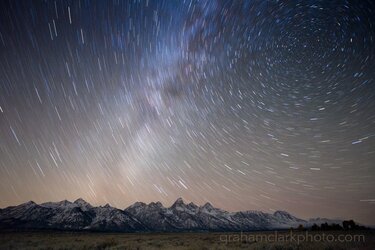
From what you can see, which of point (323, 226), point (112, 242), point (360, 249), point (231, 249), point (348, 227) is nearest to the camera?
point (360, 249)

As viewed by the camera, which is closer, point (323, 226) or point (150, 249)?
point (150, 249)

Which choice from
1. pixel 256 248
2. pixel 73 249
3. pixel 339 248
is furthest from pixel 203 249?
pixel 73 249

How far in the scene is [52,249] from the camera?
62.4ft

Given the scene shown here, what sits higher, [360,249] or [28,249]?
[360,249]

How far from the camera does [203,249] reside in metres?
17.5

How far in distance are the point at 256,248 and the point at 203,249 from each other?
11.7 ft

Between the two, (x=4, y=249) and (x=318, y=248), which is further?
(x=4, y=249)

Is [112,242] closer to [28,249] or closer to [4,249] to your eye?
[28,249]

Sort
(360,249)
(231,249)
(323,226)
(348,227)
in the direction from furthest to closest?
(323,226) < (348,227) < (231,249) < (360,249)

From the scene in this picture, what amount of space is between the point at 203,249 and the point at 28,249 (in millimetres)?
12893

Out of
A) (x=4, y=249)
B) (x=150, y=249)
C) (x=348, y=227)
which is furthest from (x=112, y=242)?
(x=348, y=227)

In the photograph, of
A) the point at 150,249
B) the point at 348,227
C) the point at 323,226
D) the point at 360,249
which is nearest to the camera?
the point at 360,249

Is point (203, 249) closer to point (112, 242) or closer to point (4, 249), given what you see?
point (112, 242)

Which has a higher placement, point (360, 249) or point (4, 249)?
point (360, 249)
